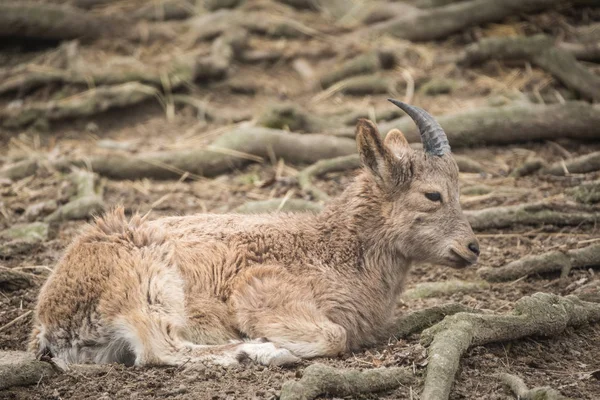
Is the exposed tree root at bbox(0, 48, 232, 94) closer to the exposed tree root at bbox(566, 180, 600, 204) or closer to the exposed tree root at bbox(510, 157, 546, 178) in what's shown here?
the exposed tree root at bbox(510, 157, 546, 178)

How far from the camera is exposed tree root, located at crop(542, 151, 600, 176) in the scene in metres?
9.55

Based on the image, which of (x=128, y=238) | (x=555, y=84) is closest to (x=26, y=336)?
(x=128, y=238)

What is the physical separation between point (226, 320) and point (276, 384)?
1.04 metres

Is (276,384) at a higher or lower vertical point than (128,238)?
lower

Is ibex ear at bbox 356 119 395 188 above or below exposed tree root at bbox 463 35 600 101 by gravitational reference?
above

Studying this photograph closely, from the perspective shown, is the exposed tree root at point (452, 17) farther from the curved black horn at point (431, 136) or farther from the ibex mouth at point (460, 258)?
the ibex mouth at point (460, 258)

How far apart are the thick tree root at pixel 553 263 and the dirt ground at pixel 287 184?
0.32 ft

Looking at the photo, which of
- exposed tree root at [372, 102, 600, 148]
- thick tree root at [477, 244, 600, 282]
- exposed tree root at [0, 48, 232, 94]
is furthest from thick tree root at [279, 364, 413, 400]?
exposed tree root at [0, 48, 232, 94]

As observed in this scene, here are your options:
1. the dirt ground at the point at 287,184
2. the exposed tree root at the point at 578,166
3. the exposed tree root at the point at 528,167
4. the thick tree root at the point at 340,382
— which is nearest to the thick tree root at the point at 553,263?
the dirt ground at the point at 287,184

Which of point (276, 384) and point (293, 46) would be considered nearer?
point (276, 384)

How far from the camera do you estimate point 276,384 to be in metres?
5.27

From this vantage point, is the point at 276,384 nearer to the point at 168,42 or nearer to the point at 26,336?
the point at 26,336

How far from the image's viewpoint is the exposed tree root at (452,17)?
522 inches

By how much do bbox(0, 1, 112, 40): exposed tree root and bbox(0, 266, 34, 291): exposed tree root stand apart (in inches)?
270
